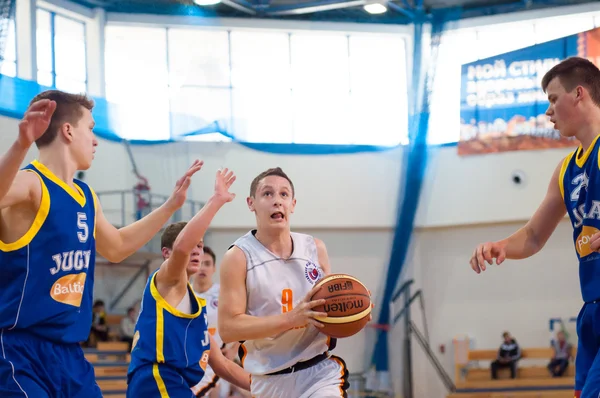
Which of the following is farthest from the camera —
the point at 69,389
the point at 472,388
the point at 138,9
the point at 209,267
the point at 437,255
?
the point at 437,255

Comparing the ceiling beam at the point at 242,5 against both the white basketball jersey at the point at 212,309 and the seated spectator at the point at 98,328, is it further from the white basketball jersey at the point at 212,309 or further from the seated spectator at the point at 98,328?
the white basketball jersey at the point at 212,309

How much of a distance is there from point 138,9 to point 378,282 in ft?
28.0

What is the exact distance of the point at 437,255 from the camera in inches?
750

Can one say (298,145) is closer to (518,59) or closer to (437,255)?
(437,255)

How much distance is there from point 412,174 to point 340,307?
46.6ft

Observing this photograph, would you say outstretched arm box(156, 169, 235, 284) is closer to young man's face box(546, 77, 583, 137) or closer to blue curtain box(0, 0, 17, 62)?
young man's face box(546, 77, 583, 137)

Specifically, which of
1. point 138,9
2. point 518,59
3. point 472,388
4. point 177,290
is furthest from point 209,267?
point 518,59

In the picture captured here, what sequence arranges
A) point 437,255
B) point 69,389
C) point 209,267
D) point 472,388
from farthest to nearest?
point 437,255 → point 472,388 → point 209,267 → point 69,389

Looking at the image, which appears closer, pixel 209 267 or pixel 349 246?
pixel 209 267

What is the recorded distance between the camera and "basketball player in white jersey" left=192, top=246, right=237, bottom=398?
6.80 m

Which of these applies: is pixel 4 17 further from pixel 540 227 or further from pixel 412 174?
pixel 540 227

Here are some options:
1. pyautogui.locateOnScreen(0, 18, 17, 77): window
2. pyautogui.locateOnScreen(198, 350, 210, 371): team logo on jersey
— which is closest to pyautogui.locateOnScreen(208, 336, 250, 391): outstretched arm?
pyautogui.locateOnScreen(198, 350, 210, 371): team logo on jersey

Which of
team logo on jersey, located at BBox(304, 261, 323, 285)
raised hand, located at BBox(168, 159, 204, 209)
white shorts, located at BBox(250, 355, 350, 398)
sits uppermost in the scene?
raised hand, located at BBox(168, 159, 204, 209)

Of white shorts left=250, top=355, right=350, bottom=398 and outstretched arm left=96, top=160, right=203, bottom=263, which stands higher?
outstretched arm left=96, top=160, right=203, bottom=263
